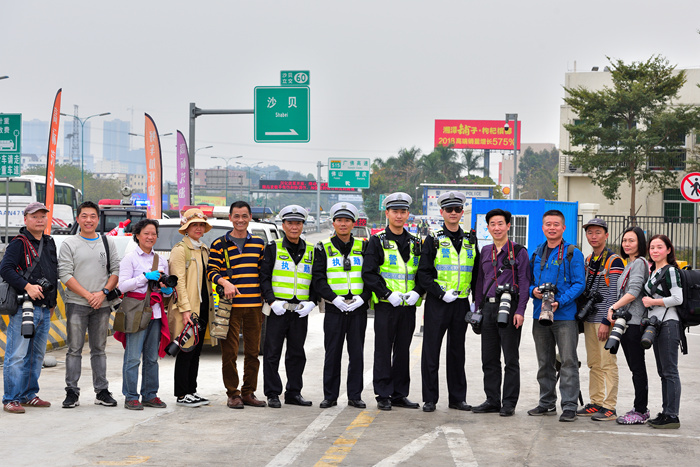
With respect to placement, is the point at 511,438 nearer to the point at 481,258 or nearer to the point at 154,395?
the point at 481,258

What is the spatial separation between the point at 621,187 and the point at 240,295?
40.3 meters

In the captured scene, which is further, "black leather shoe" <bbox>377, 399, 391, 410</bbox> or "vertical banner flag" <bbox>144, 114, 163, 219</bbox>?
"vertical banner flag" <bbox>144, 114, 163, 219</bbox>

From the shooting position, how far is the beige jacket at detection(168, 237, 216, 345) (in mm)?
7578

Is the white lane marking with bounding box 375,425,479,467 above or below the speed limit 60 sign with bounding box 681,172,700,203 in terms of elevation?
below

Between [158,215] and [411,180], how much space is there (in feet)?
233

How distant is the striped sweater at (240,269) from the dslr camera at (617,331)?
3.20 m

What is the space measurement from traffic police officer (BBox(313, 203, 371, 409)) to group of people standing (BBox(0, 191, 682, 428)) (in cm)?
1

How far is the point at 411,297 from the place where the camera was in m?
7.66

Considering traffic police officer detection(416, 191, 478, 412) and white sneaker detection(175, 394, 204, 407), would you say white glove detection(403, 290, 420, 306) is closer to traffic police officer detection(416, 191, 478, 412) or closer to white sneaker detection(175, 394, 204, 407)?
traffic police officer detection(416, 191, 478, 412)

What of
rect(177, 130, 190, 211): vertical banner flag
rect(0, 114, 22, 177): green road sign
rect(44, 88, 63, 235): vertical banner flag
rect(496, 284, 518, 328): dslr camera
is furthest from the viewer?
rect(177, 130, 190, 211): vertical banner flag

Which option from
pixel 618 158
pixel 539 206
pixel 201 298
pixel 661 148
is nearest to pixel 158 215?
pixel 539 206

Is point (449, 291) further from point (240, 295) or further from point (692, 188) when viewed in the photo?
point (692, 188)

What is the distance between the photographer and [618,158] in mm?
39875

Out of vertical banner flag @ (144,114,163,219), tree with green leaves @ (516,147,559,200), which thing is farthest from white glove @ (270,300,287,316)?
tree with green leaves @ (516,147,559,200)
